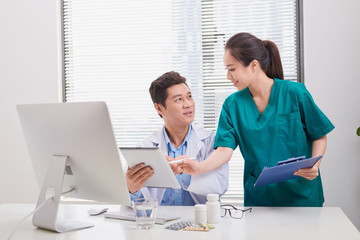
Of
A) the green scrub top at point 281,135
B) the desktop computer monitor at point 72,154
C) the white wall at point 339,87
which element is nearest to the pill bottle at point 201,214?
the desktop computer monitor at point 72,154

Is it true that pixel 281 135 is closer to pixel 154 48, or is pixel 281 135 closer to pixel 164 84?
pixel 164 84

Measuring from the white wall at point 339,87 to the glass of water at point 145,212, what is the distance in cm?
182

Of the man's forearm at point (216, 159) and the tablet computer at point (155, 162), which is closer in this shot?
the tablet computer at point (155, 162)

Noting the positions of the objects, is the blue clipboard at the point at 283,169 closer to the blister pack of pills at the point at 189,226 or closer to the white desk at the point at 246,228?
the white desk at the point at 246,228

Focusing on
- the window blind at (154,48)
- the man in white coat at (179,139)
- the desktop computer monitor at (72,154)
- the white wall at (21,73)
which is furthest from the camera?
the white wall at (21,73)

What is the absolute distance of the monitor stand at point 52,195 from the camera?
4.45ft

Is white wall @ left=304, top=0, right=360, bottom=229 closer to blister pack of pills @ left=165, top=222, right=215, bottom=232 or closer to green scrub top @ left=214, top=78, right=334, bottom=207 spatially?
green scrub top @ left=214, top=78, right=334, bottom=207

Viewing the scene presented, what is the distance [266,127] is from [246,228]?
718 millimetres

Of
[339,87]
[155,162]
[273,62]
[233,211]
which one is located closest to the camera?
[155,162]

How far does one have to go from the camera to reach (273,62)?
2076 millimetres

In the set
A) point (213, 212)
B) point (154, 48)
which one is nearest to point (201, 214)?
point (213, 212)

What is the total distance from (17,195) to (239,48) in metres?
2.31

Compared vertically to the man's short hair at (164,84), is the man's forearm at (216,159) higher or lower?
lower

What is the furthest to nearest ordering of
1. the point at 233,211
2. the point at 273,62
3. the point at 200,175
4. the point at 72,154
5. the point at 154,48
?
the point at 154,48 → the point at 273,62 → the point at 200,175 → the point at 233,211 → the point at 72,154
